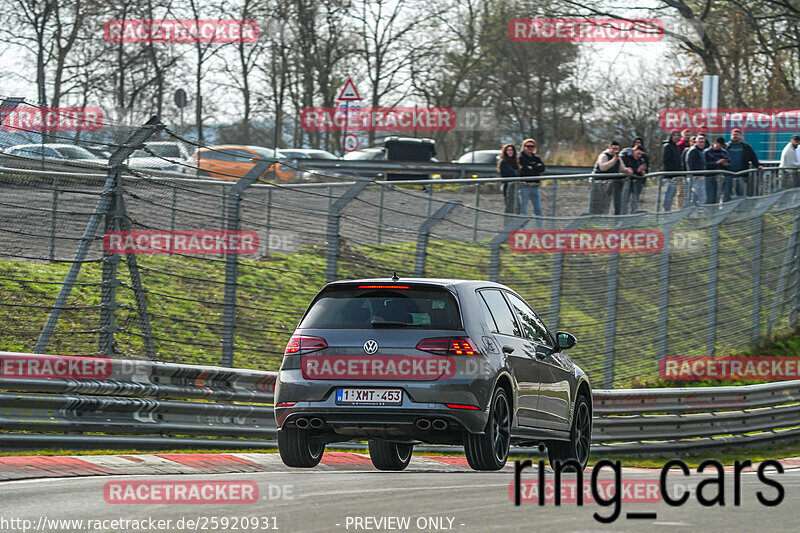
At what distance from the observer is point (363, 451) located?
13719 mm

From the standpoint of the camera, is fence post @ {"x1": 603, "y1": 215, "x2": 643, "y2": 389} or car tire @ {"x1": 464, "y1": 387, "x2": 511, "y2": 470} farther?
fence post @ {"x1": 603, "y1": 215, "x2": 643, "y2": 389}

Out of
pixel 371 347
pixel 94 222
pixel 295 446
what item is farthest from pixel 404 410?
pixel 94 222

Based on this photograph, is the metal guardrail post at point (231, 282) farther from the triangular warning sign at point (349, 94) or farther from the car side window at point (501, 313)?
the triangular warning sign at point (349, 94)

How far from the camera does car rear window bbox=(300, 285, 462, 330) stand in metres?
9.22

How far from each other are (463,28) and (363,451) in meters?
46.8

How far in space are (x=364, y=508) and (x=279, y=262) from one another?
6700 millimetres

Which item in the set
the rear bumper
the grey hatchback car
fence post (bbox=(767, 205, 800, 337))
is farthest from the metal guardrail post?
fence post (bbox=(767, 205, 800, 337))

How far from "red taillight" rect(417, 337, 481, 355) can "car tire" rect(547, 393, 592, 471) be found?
2.39 metres

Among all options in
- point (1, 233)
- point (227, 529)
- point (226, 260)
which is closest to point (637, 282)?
point (226, 260)

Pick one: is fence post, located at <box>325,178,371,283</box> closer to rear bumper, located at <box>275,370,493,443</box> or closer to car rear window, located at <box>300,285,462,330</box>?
car rear window, located at <box>300,285,462,330</box>

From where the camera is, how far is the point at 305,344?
30.6ft

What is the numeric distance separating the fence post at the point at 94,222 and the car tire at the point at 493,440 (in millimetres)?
4231

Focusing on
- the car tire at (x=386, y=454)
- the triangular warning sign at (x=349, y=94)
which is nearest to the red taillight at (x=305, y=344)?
the car tire at (x=386, y=454)

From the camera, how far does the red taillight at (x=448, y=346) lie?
9.10 m
